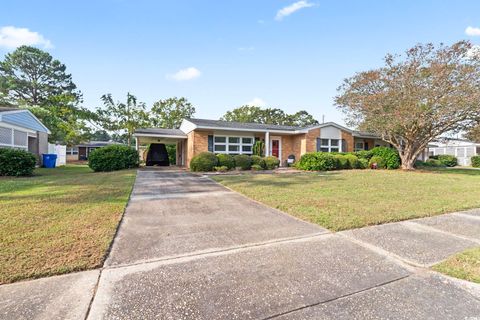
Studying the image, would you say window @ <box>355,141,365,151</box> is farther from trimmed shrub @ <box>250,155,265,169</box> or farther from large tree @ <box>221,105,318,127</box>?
large tree @ <box>221,105,318,127</box>

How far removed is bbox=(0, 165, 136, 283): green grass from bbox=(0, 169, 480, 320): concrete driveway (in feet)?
0.72

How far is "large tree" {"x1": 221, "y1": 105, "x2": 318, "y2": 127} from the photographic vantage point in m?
45.0

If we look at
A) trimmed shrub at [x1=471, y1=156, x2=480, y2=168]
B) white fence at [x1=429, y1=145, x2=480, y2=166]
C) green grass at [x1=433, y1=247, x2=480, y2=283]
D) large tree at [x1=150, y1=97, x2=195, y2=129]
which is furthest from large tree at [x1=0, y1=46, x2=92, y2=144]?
white fence at [x1=429, y1=145, x2=480, y2=166]

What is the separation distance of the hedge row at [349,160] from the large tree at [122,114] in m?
21.0

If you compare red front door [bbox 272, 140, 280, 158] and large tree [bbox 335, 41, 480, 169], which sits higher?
large tree [bbox 335, 41, 480, 169]

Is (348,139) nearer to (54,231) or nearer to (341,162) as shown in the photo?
(341,162)

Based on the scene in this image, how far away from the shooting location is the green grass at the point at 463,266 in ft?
8.55

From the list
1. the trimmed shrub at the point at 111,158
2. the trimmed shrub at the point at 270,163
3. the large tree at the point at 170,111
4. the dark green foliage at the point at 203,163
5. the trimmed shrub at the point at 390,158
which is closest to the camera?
the dark green foliage at the point at 203,163

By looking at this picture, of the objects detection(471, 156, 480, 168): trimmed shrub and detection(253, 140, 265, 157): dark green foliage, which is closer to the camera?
detection(253, 140, 265, 157): dark green foliage

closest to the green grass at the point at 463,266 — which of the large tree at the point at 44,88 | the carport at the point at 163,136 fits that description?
the carport at the point at 163,136

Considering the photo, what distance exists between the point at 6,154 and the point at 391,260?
15.2m

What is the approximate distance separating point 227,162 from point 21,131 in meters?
13.8

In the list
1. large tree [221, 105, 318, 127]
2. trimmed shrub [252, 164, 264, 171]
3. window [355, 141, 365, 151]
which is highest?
large tree [221, 105, 318, 127]

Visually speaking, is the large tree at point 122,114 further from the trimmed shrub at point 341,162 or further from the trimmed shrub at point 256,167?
the trimmed shrub at point 341,162
